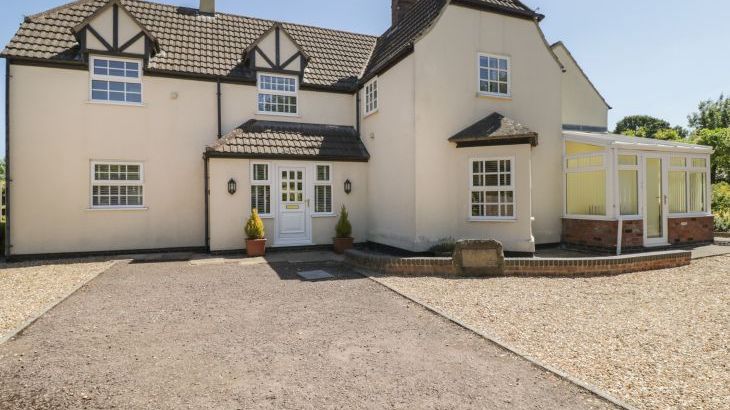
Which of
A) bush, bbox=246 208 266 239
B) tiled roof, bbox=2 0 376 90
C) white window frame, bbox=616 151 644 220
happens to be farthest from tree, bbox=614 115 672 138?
bush, bbox=246 208 266 239

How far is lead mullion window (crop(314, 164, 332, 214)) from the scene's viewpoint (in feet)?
44.9

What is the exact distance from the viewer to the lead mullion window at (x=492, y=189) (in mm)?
11133

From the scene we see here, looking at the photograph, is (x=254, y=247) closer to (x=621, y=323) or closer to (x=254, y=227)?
(x=254, y=227)

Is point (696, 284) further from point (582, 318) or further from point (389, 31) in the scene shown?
point (389, 31)

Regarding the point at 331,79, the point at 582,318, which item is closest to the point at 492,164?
the point at 582,318

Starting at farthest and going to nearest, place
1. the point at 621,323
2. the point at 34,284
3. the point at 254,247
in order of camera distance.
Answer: the point at 254,247, the point at 34,284, the point at 621,323

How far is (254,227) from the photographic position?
12.1 m

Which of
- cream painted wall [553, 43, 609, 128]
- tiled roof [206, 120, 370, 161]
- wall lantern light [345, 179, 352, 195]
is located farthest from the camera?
cream painted wall [553, 43, 609, 128]

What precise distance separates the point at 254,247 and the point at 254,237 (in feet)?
1.01

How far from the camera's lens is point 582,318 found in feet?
20.0

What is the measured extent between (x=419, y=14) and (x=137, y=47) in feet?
30.3

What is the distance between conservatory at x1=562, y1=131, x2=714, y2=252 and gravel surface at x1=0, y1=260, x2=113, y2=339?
1332 cm

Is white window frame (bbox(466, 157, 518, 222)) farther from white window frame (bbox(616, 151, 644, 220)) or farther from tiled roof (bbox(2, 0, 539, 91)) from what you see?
tiled roof (bbox(2, 0, 539, 91))

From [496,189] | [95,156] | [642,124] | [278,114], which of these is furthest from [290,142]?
[642,124]
